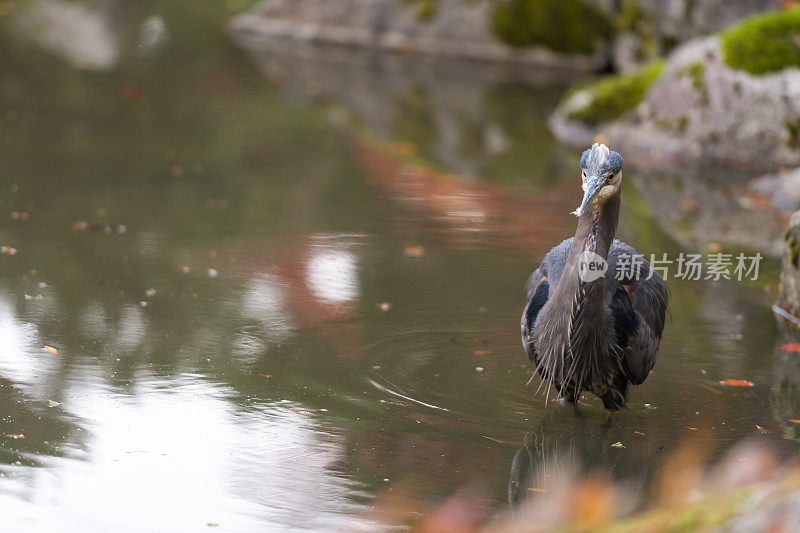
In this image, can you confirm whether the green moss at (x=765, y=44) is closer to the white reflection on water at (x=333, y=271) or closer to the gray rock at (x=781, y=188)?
the gray rock at (x=781, y=188)

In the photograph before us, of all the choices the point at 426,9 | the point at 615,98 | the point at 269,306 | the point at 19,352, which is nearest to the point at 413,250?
the point at 269,306

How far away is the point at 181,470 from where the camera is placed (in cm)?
453

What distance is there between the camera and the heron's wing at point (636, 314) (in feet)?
16.6

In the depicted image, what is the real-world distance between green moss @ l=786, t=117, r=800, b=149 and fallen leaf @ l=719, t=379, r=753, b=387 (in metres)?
5.44

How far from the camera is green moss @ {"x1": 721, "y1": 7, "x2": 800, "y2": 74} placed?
420 inches

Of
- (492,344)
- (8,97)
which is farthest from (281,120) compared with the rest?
(492,344)

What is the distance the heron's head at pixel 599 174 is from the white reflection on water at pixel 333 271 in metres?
2.42

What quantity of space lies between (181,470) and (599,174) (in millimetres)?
2135

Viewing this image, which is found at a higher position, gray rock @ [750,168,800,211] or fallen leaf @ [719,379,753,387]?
gray rock @ [750,168,800,211]

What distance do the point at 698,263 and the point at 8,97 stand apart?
7407mm

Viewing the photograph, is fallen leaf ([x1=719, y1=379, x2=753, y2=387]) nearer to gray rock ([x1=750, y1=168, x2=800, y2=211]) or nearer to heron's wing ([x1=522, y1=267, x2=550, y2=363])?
heron's wing ([x1=522, y1=267, x2=550, y2=363])

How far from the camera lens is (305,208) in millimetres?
8594

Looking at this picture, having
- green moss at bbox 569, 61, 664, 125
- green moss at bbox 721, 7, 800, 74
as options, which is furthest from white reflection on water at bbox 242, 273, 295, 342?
green moss at bbox 721, 7, 800, 74

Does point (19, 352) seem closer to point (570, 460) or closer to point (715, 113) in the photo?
point (570, 460)
